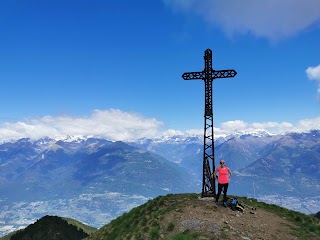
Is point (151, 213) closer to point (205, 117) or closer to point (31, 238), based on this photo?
point (205, 117)

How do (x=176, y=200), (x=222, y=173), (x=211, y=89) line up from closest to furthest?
(x=222, y=173) → (x=176, y=200) → (x=211, y=89)

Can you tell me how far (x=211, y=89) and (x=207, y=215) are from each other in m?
15.8

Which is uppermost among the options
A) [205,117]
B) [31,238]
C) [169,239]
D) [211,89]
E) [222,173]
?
[211,89]

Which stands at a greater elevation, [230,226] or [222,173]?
[222,173]

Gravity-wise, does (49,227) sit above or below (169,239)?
below

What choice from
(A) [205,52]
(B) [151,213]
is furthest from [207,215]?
(A) [205,52]

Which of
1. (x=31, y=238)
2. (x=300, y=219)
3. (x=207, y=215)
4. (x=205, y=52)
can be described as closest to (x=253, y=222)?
(x=207, y=215)

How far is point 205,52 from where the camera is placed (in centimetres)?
3569

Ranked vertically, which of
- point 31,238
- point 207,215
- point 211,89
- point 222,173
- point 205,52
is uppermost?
point 205,52

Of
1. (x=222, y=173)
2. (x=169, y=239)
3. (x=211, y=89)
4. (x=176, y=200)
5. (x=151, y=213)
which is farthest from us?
(x=211, y=89)

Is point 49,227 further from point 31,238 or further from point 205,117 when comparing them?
point 205,117

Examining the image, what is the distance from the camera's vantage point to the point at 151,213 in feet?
99.2

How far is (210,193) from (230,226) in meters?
10.5

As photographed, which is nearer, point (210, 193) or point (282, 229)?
point (282, 229)
